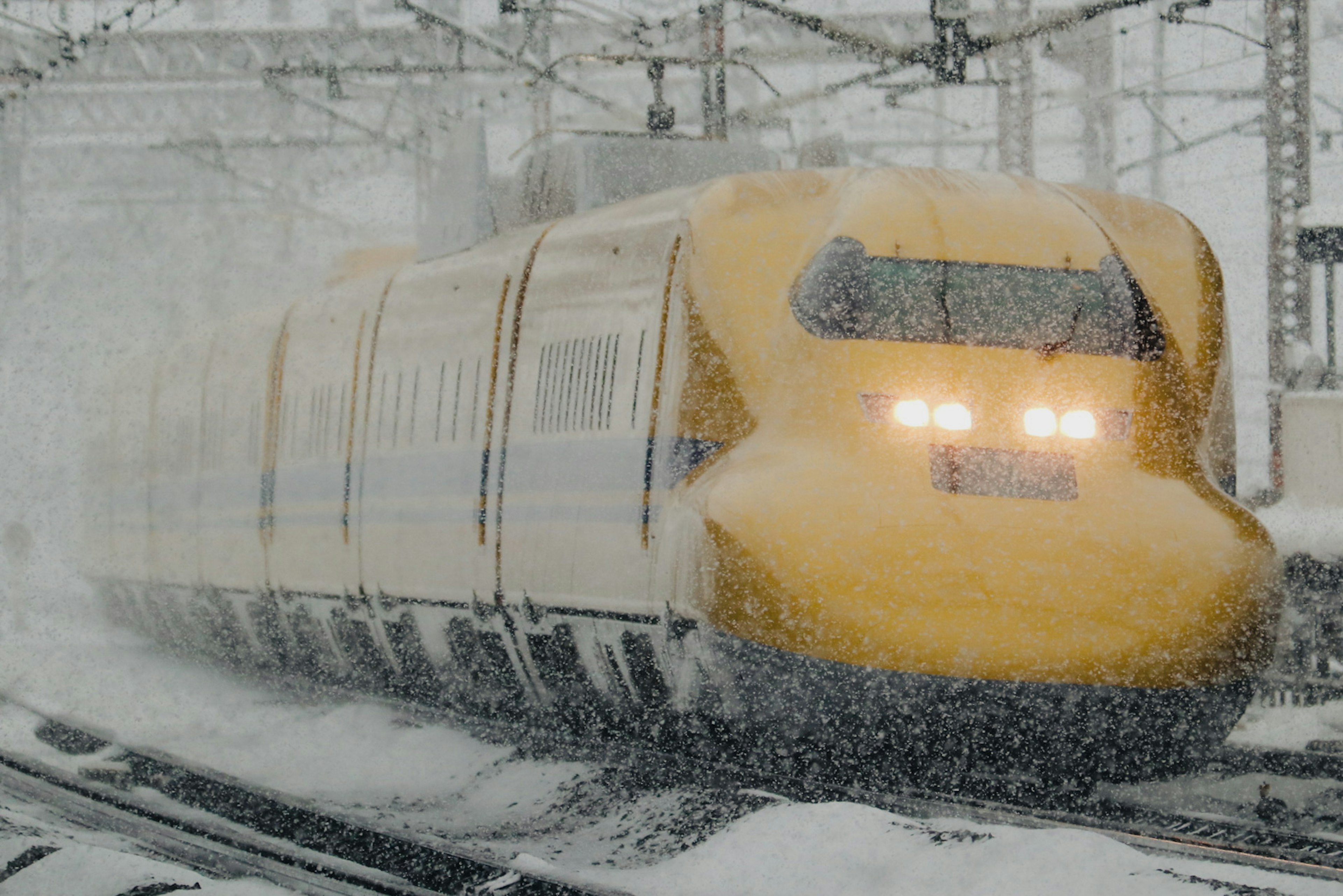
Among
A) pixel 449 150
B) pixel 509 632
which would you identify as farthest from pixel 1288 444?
pixel 509 632

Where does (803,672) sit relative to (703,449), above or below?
below

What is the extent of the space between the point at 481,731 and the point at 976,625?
4.01 m

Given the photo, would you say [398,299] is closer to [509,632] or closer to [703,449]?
[509,632]

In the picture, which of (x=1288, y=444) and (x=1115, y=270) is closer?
(x=1115, y=270)

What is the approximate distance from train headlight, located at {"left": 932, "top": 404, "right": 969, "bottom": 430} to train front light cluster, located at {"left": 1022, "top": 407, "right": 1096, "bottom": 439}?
19 cm

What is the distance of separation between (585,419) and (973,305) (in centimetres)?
179

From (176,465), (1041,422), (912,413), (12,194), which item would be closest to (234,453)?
(176,465)

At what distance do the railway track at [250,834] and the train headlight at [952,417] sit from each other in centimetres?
189

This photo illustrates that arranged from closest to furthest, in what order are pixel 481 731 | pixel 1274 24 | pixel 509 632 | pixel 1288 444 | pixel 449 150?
1. pixel 509 632
2. pixel 481 731
3. pixel 449 150
4. pixel 1288 444
5. pixel 1274 24

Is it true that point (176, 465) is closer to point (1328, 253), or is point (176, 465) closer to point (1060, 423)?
point (1328, 253)

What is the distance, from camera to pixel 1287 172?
48.5 ft

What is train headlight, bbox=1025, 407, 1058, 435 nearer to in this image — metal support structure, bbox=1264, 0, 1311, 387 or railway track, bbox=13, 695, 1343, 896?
railway track, bbox=13, 695, 1343, 896

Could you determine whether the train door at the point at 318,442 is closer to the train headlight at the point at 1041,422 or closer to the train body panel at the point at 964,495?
the train body panel at the point at 964,495

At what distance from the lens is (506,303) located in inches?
344
